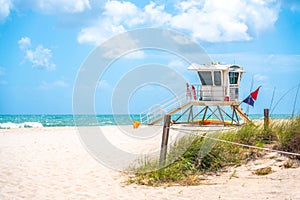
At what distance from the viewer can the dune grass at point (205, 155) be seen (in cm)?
895

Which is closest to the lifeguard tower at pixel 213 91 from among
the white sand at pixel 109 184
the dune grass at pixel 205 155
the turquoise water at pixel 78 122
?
the turquoise water at pixel 78 122

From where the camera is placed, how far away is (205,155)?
9836 millimetres

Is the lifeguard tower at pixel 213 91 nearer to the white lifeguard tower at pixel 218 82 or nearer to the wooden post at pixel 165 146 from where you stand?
the white lifeguard tower at pixel 218 82

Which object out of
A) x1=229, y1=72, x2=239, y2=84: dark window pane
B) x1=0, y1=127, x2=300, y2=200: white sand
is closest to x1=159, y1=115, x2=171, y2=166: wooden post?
x1=0, y1=127, x2=300, y2=200: white sand

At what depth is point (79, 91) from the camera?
13422 mm

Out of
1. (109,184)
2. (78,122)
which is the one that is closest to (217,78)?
(109,184)

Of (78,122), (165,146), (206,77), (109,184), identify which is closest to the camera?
(109,184)

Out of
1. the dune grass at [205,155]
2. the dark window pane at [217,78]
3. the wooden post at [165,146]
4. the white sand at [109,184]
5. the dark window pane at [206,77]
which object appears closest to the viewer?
the white sand at [109,184]

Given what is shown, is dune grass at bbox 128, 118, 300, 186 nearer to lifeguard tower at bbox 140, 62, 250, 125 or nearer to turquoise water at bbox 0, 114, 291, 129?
turquoise water at bbox 0, 114, 291, 129

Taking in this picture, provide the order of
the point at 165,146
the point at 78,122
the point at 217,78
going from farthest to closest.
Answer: the point at 78,122, the point at 217,78, the point at 165,146

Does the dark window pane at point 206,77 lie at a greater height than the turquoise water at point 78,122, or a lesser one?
greater

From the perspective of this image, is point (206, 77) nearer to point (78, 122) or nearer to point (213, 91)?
point (213, 91)

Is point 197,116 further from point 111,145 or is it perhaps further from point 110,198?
point 110,198

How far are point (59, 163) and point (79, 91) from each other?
3124 mm
